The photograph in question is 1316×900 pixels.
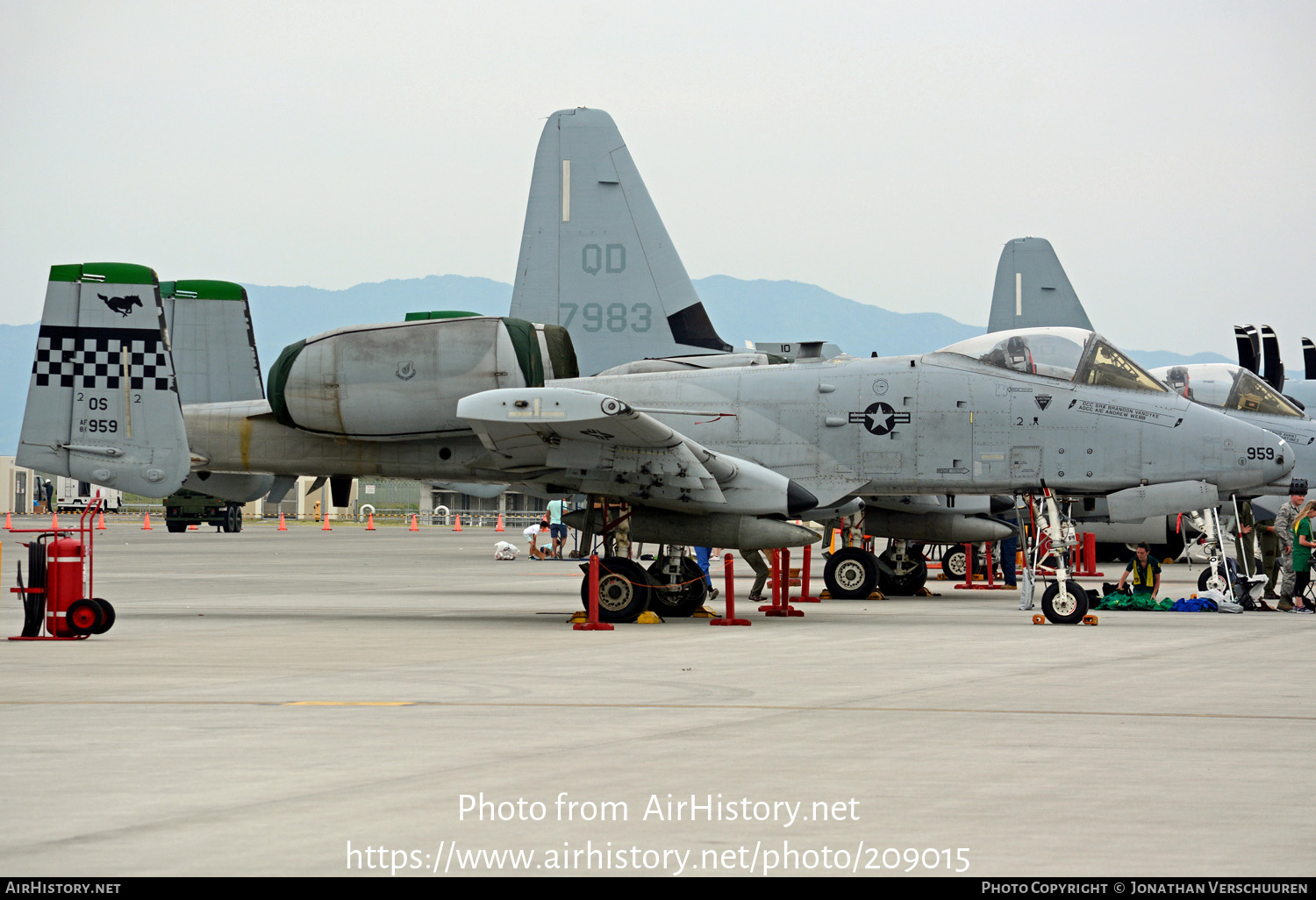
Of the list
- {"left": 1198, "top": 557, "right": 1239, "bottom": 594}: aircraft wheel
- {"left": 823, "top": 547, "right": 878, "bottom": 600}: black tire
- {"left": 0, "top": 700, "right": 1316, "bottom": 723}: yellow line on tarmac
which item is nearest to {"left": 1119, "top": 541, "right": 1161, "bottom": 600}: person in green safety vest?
{"left": 1198, "top": 557, "right": 1239, "bottom": 594}: aircraft wheel

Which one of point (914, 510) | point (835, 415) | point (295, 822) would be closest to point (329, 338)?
point (835, 415)

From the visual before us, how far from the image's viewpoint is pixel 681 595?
54.6 feet

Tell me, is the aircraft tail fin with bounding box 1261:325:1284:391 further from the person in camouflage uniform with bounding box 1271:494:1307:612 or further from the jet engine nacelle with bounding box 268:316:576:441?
the jet engine nacelle with bounding box 268:316:576:441

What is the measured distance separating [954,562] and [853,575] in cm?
669

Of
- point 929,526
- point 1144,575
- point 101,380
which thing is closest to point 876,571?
point 929,526

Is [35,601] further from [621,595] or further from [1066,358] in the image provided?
[1066,358]

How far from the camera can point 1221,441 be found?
15914mm

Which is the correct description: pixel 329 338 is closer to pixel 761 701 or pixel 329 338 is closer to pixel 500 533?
pixel 761 701

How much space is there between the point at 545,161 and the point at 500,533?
3680 centimetres

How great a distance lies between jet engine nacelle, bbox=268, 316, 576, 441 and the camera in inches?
643

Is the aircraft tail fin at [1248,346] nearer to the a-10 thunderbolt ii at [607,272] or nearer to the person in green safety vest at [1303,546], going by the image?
the a-10 thunderbolt ii at [607,272]

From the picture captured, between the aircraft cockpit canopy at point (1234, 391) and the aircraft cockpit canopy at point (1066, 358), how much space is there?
5033 millimetres

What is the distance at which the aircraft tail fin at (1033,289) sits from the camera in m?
31.8

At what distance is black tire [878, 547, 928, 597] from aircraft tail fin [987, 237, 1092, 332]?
38.5ft
